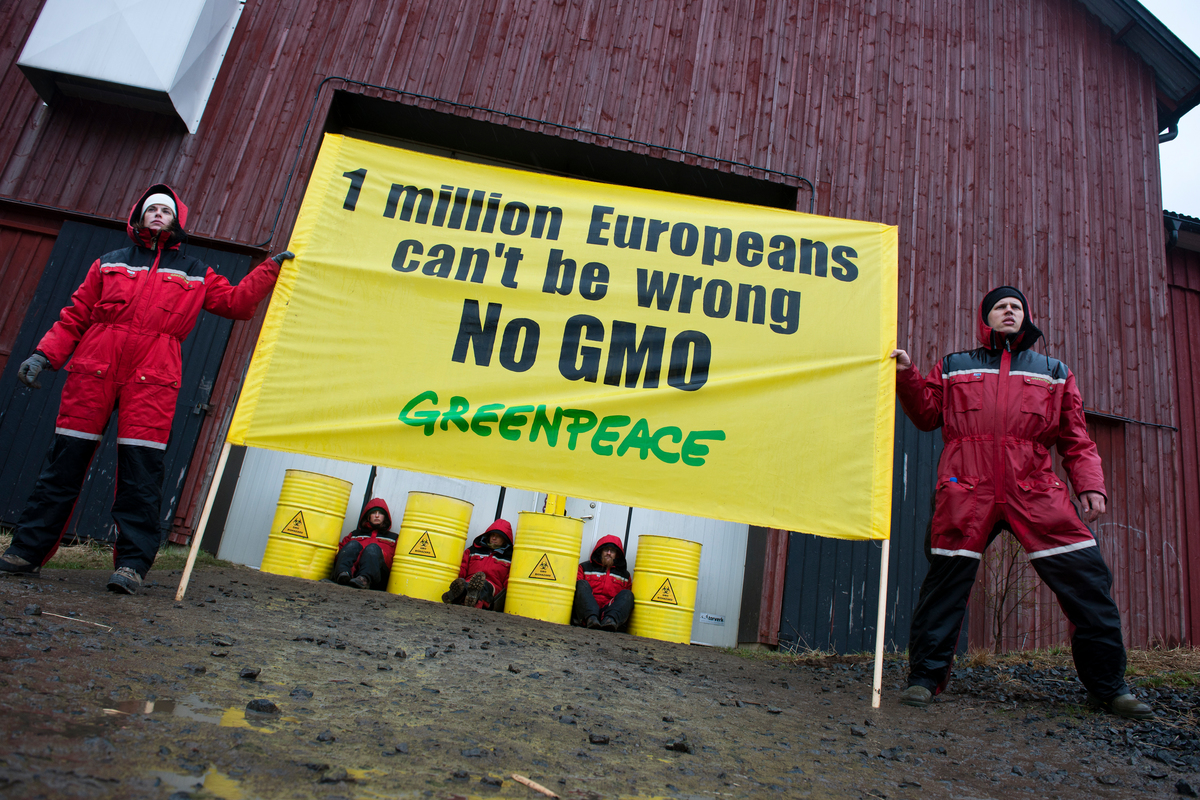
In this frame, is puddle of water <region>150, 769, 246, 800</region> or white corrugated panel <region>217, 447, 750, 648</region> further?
white corrugated panel <region>217, 447, 750, 648</region>

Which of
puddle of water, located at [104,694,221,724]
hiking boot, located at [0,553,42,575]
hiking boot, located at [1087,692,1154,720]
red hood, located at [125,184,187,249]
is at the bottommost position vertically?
puddle of water, located at [104,694,221,724]

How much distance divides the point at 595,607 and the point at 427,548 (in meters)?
1.40

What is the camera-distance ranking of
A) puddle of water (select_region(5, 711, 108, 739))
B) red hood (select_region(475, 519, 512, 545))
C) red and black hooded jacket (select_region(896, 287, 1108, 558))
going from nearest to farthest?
puddle of water (select_region(5, 711, 108, 739)), red and black hooded jacket (select_region(896, 287, 1108, 558)), red hood (select_region(475, 519, 512, 545))

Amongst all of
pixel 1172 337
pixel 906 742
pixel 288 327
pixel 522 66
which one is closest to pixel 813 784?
pixel 906 742

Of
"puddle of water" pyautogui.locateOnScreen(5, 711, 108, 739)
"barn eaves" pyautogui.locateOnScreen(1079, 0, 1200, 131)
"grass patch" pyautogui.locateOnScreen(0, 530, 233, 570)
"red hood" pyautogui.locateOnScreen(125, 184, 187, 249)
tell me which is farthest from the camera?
"barn eaves" pyautogui.locateOnScreen(1079, 0, 1200, 131)

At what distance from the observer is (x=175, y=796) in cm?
119

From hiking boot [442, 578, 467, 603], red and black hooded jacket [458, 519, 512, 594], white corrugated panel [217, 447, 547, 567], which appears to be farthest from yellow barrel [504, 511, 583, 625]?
white corrugated panel [217, 447, 547, 567]

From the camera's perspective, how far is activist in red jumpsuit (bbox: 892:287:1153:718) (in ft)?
9.23

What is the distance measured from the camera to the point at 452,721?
6.41 ft

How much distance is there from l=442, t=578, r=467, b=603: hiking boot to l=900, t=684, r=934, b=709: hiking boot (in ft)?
10.5

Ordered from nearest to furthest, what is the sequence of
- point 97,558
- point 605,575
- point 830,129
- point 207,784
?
point 207,784 → point 97,558 → point 605,575 → point 830,129

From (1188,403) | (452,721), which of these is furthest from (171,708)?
(1188,403)

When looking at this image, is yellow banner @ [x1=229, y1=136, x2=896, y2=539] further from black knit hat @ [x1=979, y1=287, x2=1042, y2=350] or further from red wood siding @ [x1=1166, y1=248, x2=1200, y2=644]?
red wood siding @ [x1=1166, y1=248, x2=1200, y2=644]

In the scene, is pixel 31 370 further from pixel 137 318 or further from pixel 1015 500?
pixel 1015 500
